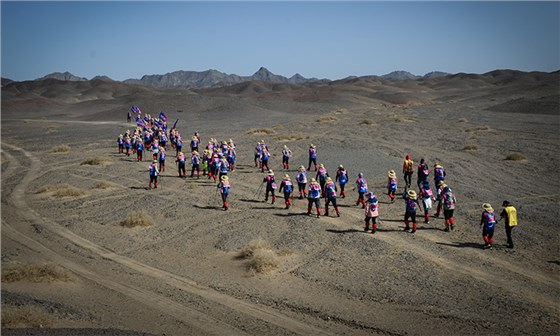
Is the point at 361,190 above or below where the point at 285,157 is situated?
below

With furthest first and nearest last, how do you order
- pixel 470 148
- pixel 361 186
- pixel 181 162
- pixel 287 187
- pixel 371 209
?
pixel 470 148 → pixel 181 162 → pixel 361 186 → pixel 287 187 → pixel 371 209

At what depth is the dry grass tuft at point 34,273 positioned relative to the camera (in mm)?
10836

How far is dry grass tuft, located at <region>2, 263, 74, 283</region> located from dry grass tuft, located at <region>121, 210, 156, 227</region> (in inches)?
206

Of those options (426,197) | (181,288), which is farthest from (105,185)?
(426,197)

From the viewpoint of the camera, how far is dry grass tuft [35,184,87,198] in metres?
21.1

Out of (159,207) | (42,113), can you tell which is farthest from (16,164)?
(42,113)

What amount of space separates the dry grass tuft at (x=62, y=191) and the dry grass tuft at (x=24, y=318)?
44.0 feet

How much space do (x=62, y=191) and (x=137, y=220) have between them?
23.3ft

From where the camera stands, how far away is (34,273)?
10969mm

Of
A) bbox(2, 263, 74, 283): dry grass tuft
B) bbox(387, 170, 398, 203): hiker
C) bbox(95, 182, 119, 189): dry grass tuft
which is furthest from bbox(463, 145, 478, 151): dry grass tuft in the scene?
bbox(2, 263, 74, 283): dry grass tuft

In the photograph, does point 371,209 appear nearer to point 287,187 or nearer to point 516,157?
point 287,187

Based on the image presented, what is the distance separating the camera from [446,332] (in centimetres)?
920

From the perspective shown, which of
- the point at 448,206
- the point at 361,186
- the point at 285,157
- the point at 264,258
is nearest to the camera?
the point at 264,258

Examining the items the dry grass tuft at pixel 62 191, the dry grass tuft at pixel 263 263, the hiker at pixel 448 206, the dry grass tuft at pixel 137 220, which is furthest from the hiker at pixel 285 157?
the dry grass tuft at pixel 263 263
